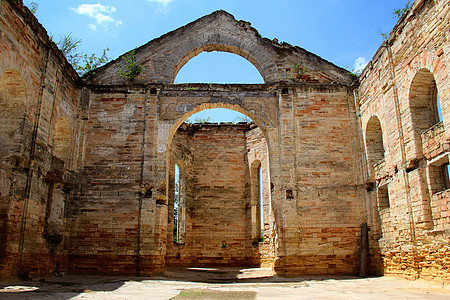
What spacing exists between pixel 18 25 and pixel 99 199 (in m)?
5.11

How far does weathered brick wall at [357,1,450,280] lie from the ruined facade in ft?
0.12

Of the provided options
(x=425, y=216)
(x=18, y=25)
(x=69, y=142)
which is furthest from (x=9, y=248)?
(x=425, y=216)

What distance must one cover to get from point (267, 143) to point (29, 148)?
6.66 metres

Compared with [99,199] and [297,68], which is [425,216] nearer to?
[297,68]

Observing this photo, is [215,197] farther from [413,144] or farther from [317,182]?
[413,144]

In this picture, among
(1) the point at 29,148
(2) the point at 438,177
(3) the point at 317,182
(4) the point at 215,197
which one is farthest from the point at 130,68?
(2) the point at 438,177

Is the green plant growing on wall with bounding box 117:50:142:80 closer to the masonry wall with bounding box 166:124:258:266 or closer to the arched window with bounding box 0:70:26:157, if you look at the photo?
the arched window with bounding box 0:70:26:157

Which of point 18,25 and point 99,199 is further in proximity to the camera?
point 99,199

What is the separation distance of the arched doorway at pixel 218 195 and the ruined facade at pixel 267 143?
3.87 ft

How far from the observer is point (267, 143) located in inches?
488

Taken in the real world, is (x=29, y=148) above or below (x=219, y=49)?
below

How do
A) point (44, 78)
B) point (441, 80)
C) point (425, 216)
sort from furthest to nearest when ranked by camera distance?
point (44, 78) < point (425, 216) < point (441, 80)

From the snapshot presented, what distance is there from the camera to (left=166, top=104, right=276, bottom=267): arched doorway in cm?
1594

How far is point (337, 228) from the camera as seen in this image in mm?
11336
